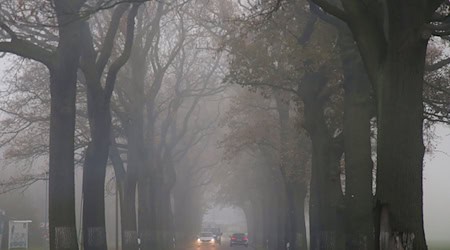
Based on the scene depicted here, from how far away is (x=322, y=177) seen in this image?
22297mm

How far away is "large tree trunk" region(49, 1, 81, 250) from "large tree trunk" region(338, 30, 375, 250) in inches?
289

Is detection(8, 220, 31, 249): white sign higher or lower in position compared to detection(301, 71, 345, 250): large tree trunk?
lower

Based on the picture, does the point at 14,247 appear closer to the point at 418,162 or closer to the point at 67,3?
the point at 67,3

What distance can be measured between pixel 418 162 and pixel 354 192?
24.6ft

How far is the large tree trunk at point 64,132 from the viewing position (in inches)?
631

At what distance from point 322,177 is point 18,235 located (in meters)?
30.8

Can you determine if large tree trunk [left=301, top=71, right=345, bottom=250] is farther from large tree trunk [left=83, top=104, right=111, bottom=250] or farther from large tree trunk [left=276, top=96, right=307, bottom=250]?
large tree trunk [left=276, top=96, right=307, bottom=250]

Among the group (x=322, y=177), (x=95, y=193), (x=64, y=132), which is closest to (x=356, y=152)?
(x=322, y=177)

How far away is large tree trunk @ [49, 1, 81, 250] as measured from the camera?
631 inches

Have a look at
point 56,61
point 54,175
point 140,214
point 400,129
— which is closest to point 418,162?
point 400,129

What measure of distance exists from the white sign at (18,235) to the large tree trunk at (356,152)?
33.3m

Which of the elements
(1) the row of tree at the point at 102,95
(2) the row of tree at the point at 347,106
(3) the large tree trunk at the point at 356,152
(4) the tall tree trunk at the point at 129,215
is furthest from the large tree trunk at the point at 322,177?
(4) the tall tree trunk at the point at 129,215

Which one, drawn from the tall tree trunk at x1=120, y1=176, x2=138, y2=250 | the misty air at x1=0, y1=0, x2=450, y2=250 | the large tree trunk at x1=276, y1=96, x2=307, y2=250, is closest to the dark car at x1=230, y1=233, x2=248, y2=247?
the misty air at x1=0, y1=0, x2=450, y2=250

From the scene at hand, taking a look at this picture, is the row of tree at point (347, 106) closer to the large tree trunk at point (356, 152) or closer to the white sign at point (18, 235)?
the large tree trunk at point (356, 152)
